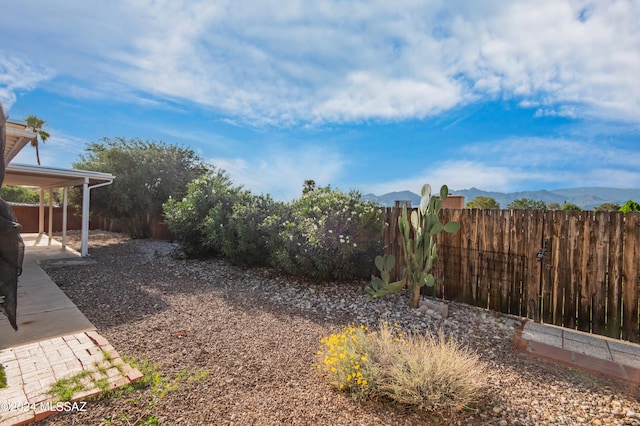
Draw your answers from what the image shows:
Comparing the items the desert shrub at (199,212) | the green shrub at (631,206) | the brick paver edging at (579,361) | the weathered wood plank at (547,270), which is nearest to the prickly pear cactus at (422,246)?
the weathered wood plank at (547,270)

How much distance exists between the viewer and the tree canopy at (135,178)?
38.5 ft

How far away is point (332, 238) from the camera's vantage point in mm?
5207

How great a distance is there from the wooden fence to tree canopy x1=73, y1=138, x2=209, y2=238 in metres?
9.92

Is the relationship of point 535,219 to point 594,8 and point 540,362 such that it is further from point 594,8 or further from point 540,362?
point 594,8

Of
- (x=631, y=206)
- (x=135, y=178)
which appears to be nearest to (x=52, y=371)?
(x=631, y=206)

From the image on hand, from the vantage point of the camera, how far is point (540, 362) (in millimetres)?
3154

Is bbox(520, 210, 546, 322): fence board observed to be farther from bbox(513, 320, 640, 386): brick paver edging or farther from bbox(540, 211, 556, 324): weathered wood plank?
bbox(513, 320, 640, 386): brick paver edging

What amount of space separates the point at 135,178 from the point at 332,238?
10.0 metres

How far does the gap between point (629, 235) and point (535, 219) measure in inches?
37.8

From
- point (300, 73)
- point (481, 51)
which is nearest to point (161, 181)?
point (300, 73)

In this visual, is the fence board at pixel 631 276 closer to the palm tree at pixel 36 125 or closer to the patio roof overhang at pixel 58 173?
the patio roof overhang at pixel 58 173

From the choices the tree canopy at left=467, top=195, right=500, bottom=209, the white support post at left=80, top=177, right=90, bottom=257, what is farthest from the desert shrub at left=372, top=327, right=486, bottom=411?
the tree canopy at left=467, top=195, right=500, bottom=209

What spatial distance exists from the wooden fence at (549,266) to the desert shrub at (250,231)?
3410 mm

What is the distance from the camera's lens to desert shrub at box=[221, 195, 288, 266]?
254 inches
